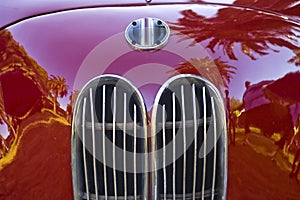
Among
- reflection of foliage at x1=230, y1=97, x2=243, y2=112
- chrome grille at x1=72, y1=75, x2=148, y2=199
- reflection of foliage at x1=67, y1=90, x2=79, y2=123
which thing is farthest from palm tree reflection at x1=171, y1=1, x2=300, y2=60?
reflection of foliage at x1=67, y1=90, x2=79, y2=123

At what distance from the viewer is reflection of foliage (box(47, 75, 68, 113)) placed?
2010 millimetres

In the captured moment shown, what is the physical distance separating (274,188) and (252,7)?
0.68 m

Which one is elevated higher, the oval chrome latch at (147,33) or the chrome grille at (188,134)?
the oval chrome latch at (147,33)

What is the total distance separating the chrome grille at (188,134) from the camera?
6.49ft

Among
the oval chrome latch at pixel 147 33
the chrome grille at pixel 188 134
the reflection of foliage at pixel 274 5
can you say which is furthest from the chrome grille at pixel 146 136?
the reflection of foliage at pixel 274 5

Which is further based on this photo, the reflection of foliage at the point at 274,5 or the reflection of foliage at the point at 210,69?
the reflection of foliage at the point at 274,5

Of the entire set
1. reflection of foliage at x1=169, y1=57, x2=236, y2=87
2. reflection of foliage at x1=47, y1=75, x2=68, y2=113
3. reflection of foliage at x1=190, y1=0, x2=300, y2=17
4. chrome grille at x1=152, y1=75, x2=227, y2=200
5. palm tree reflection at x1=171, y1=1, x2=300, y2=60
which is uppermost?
reflection of foliage at x1=190, y1=0, x2=300, y2=17

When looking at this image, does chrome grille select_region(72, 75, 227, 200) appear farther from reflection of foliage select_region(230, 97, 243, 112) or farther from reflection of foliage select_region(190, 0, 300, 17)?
reflection of foliage select_region(190, 0, 300, 17)

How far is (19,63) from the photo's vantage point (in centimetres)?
207

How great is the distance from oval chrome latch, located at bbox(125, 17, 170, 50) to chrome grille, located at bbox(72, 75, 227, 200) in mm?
143

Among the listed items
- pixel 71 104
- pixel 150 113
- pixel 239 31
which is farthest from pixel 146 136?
pixel 239 31

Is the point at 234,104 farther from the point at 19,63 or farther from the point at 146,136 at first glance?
the point at 19,63

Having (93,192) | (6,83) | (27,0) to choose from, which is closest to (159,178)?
(93,192)

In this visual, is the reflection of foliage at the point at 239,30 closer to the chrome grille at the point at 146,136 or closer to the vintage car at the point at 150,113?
the vintage car at the point at 150,113
